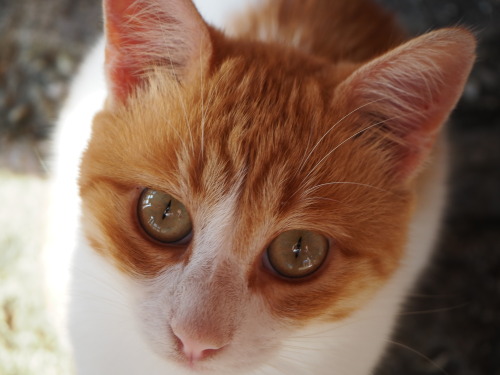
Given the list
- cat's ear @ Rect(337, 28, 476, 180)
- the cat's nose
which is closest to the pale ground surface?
the cat's nose

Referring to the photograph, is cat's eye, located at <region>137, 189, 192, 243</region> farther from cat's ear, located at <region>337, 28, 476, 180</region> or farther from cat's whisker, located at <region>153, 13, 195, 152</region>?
cat's ear, located at <region>337, 28, 476, 180</region>

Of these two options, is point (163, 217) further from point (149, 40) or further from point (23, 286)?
point (23, 286)

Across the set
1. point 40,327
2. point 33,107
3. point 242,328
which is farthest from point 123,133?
point 33,107

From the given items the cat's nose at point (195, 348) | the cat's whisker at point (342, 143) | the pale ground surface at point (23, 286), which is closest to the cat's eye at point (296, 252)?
the cat's whisker at point (342, 143)

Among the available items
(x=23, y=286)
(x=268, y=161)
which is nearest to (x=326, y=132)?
(x=268, y=161)

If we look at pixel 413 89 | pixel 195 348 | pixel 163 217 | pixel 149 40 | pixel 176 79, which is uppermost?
pixel 149 40
